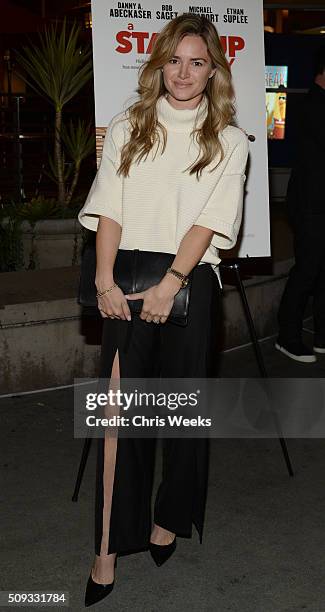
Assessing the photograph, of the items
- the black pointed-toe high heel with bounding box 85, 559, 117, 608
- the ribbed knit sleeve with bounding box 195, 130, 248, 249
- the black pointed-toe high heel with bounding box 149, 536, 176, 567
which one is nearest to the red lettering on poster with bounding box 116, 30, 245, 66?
the ribbed knit sleeve with bounding box 195, 130, 248, 249

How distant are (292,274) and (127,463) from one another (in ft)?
9.74

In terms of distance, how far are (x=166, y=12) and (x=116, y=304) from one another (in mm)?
1672

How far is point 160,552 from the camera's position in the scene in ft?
9.51

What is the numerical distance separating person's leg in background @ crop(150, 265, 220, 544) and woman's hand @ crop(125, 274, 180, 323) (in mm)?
115

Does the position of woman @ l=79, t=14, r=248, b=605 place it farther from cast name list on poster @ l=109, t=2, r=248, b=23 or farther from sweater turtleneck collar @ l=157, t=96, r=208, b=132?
cast name list on poster @ l=109, t=2, r=248, b=23

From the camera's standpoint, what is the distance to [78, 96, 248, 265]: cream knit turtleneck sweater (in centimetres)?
258

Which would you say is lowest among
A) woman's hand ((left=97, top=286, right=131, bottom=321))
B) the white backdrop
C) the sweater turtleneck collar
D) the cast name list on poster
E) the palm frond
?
woman's hand ((left=97, top=286, right=131, bottom=321))

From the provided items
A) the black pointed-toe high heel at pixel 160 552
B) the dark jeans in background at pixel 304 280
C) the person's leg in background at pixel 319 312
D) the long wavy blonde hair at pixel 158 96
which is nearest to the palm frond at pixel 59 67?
the dark jeans in background at pixel 304 280

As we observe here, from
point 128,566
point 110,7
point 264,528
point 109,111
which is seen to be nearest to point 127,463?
point 128,566

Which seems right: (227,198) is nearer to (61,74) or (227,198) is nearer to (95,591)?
(95,591)

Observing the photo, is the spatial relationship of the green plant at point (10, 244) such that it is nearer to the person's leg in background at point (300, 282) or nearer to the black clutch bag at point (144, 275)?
the person's leg in background at point (300, 282)

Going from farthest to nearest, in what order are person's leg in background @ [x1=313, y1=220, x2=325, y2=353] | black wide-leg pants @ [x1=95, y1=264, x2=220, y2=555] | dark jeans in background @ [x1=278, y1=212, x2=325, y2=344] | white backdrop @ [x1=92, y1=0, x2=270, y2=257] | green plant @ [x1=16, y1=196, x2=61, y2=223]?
1. green plant @ [x1=16, y1=196, x2=61, y2=223]
2. person's leg in background @ [x1=313, y1=220, x2=325, y2=353]
3. dark jeans in background @ [x1=278, y1=212, x2=325, y2=344]
4. white backdrop @ [x1=92, y1=0, x2=270, y2=257]
5. black wide-leg pants @ [x1=95, y1=264, x2=220, y2=555]

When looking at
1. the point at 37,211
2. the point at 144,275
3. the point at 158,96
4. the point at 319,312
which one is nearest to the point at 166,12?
the point at 158,96

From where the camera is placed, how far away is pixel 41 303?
4641mm
